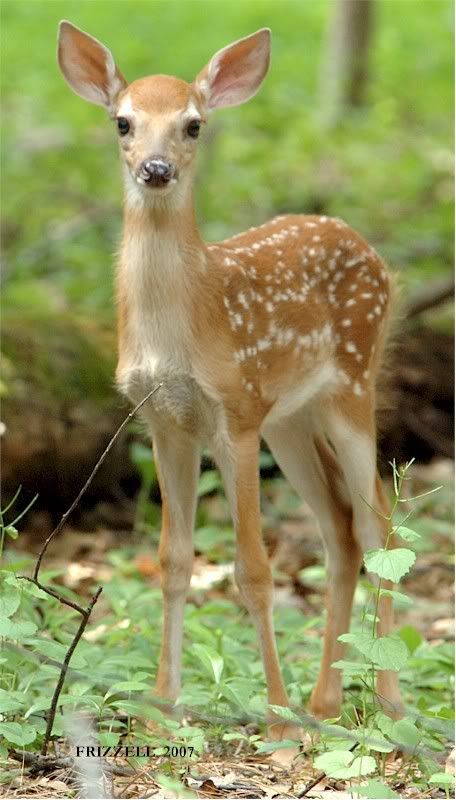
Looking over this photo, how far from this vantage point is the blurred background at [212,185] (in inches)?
283

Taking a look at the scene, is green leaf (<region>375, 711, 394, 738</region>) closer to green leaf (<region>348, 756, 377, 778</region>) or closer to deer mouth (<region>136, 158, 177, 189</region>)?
green leaf (<region>348, 756, 377, 778</region>)

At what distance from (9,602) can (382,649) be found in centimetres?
106

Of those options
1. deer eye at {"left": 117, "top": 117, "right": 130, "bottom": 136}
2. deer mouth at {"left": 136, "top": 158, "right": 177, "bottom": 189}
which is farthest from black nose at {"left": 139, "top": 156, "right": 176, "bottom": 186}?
deer eye at {"left": 117, "top": 117, "right": 130, "bottom": 136}

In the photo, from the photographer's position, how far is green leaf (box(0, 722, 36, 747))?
3707 millimetres

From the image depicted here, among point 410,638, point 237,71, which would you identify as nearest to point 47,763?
point 410,638

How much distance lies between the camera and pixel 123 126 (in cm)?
420

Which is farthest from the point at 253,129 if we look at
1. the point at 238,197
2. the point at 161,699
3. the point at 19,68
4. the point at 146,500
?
the point at 161,699

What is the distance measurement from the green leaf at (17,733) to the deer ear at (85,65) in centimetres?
206

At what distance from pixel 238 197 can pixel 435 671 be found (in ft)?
20.3

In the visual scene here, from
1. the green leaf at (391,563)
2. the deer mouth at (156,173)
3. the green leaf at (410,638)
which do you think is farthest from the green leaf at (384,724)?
the deer mouth at (156,173)

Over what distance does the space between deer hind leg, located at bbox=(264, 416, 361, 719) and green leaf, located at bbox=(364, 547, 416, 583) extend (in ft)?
4.55

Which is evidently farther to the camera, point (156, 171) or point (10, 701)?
point (156, 171)

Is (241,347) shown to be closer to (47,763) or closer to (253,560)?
(253,560)

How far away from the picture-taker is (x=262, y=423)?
4512mm
